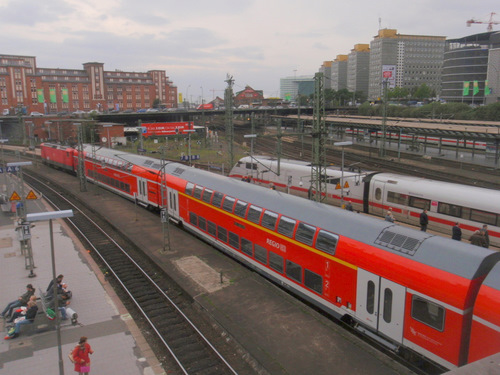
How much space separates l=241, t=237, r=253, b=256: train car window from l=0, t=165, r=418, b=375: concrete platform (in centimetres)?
95

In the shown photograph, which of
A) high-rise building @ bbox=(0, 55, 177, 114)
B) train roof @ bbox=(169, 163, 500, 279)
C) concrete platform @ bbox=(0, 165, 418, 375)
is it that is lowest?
concrete platform @ bbox=(0, 165, 418, 375)

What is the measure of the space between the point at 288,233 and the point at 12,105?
358ft

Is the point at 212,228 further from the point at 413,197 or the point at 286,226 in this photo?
the point at 413,197

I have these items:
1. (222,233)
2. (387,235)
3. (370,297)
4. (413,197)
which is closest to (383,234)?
(387,235)

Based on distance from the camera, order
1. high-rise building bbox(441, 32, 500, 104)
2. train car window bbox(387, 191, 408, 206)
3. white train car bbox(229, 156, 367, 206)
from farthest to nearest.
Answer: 1. high-rise building bbox(441, 32, 500, 104)
2. white train car bbox(229, 156, 367, 206)
3. train car window bbox(387, 191, 408, 206)

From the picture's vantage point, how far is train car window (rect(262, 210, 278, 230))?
1514 cm

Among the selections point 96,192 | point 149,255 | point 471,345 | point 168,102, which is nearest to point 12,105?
point 168,102

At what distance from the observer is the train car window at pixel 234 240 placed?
57.8ft

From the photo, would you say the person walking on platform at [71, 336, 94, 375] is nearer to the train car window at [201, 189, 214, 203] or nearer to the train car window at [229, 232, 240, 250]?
the train car window at [229, 232, 240, 250]

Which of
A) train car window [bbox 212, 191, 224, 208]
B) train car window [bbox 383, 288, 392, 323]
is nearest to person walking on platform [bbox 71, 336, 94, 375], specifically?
train car window [bbox 383, 288, 392, 323]

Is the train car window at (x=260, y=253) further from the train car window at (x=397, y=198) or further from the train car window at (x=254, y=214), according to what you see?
the train car window at (x=397, y=198)

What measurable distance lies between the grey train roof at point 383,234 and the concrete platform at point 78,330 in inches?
267

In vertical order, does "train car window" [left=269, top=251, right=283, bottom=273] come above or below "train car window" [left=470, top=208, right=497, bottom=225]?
below

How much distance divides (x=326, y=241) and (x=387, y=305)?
281cm
